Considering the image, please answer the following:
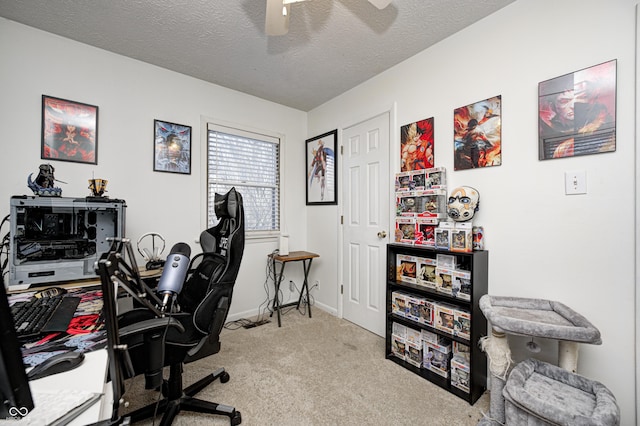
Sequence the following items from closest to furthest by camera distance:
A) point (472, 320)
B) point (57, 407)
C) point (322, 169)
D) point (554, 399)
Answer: point (57, 407) < point (554, 399) < point (472, 320) < point (322, 169)

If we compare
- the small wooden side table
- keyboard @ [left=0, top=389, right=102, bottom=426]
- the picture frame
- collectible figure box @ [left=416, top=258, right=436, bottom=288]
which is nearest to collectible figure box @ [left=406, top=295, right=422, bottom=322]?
collectible figure box @ [left=416, top=258, right=436, bottom=288]

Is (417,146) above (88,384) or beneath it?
above

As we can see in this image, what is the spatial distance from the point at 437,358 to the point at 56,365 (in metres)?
2.14

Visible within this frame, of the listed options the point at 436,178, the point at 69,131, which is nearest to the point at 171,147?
the point at 69,131

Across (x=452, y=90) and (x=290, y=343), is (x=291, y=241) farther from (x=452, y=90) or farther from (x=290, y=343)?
(x=452, y=90)

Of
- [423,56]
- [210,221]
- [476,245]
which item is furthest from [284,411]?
[423,56]

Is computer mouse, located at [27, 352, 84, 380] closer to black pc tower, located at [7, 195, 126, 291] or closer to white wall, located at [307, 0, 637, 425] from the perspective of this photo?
black pc tower, located at [7, 195, 126, 291]

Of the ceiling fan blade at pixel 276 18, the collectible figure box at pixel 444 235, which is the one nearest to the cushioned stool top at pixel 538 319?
the collectible figure box at pixel 444 235

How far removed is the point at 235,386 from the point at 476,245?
201 centimetres

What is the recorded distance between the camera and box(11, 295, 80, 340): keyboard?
97cm

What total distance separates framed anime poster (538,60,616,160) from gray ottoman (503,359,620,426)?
3.97 feet

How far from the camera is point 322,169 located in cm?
342

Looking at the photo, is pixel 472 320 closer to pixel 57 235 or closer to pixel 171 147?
pixel 57 235

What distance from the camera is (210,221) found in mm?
2994
